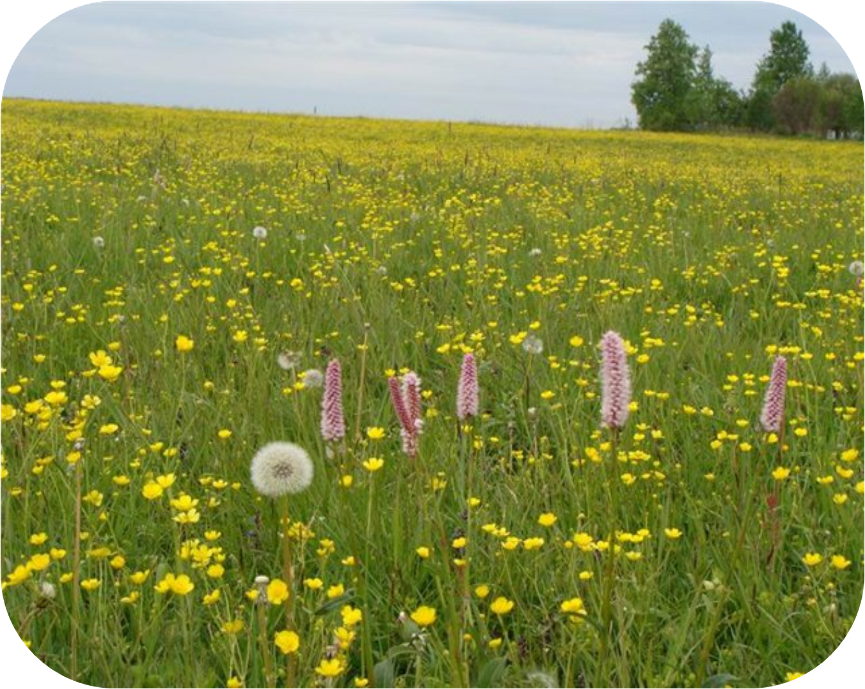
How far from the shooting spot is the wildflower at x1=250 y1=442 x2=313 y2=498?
163 centimetres

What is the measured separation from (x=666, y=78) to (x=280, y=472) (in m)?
1.52

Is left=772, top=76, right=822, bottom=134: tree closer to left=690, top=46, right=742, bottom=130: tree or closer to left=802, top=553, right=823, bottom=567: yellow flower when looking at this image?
left=690, top=46, right=742, bottom=130: tree

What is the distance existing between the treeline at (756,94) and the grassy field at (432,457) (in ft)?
0.93

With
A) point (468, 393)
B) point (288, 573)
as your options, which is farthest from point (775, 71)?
point (288, 573)

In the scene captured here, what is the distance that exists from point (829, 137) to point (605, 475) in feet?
3.74

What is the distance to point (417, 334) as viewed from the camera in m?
3.68

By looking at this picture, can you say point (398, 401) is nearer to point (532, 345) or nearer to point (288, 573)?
point (288, 573)

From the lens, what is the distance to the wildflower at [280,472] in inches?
64.3

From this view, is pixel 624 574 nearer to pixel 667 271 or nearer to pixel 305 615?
pixel 305 615

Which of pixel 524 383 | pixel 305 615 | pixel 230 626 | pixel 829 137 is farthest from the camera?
pixel 524 383

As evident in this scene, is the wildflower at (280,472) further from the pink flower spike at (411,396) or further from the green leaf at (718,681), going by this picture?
the green leaf at (718,681)

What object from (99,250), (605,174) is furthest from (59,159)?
(605,174)

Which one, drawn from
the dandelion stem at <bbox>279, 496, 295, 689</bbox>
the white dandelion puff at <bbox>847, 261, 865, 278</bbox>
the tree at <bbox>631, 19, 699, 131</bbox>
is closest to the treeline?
the tree at <bbox>631, 19, 699, 131</bbox>

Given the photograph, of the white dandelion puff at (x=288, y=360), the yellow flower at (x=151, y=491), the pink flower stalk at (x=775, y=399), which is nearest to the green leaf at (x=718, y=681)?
the pink flower stalk at (x=775, y=399)
